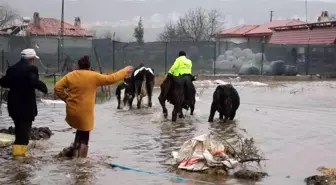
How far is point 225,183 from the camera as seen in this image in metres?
9.17

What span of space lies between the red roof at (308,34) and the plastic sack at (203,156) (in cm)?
3973

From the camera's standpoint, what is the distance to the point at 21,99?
34.9ft

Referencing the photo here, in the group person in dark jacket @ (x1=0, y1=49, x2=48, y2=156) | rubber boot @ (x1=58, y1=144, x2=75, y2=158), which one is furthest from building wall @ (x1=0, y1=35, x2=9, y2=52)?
rubber boot @ (x1=58, y1=144, x2=75, y2=158)

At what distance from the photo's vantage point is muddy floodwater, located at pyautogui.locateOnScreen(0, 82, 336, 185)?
31.3 feet

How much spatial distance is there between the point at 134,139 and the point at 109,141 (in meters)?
0.57

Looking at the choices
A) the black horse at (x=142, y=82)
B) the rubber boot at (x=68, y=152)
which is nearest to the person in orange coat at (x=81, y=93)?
the rubber boot at (x=68, y=152)

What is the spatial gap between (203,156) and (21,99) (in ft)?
10.1

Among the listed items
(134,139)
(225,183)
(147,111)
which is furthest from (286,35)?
(225,183)

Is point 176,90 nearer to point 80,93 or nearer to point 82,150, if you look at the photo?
point 82,150

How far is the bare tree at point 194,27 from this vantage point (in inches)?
3700

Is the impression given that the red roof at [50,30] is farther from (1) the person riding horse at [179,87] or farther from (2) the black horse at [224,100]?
(2) the black horse at [224,100]

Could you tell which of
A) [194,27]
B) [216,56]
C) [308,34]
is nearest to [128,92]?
[216,56]

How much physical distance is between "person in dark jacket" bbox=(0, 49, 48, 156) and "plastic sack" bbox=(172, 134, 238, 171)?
248 cm

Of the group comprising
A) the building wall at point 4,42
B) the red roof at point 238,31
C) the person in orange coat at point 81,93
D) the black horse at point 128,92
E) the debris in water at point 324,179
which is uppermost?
the red roof at point 238,31
